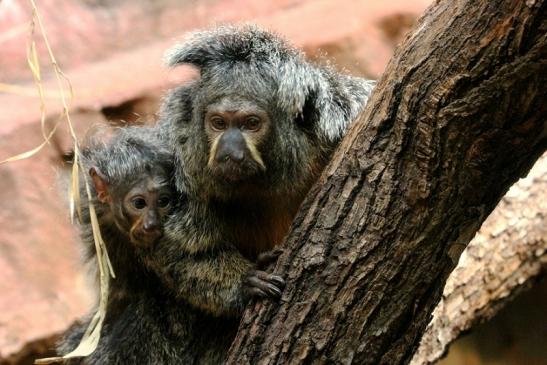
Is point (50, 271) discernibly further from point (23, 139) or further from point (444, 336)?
point (444, 336)

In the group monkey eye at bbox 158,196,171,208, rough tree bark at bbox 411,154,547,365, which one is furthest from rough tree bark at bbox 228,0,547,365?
rough tree bark at bbox 411,154,547,365

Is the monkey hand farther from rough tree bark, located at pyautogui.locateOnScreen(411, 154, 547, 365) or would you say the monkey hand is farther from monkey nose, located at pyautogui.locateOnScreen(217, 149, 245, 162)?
rough tree bark, located at pyautogui.locateOnScreen(411, 154, 547, 365)

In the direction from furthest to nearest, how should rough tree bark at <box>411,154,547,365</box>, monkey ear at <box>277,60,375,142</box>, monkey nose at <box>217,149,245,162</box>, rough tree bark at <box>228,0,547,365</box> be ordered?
rough tree bark at <box>411,154,547,365</box>
monkey ear at <box>277,60,375,142</box>
monkey nose at <box>217,149,245,162</box>
rough tree bark at <box>228,0,547,365</box>

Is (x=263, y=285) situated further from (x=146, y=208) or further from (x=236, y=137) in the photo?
(x=146, y=208)

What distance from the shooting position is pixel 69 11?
882 centimetres

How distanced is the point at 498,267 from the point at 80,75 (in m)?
4.78

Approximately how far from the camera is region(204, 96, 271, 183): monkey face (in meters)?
4.05

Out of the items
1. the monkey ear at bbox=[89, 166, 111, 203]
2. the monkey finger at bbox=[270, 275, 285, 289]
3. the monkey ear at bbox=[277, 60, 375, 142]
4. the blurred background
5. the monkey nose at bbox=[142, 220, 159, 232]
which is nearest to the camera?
the monkey finger at bbox=[270, 275, 285, 289]

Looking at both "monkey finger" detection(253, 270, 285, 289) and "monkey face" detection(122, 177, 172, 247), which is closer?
"monkey finger" detection(253, 270, 285, 289)

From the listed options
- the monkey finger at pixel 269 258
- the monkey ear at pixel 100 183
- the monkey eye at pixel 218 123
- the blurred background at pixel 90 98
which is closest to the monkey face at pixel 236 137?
the monkey eye at pixel 218 123

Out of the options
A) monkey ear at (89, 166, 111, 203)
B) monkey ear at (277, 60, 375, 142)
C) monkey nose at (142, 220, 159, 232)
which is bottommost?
monkey nose at (142, 220, 159, 232)

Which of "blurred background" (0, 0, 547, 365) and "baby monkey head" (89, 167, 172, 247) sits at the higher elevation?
"blurred background" (0, 0, 547, 365)

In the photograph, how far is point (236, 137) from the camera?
13.4 feet

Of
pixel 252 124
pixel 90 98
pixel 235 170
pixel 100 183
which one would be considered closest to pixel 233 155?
pixel 235 170
